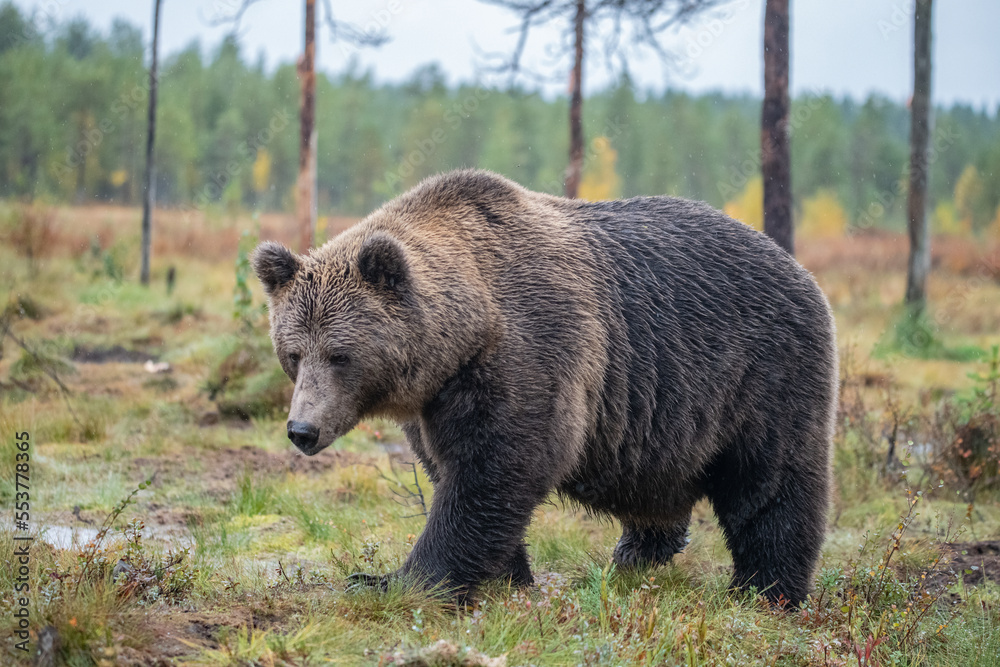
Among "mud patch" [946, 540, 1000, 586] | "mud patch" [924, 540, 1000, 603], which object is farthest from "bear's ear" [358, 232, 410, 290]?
"mud patch" [946, 540, 1000, 586]

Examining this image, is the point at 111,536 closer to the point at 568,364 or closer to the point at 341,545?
the point at 341,545

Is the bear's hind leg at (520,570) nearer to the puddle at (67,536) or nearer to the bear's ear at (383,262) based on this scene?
the bear's ear at (383,262)

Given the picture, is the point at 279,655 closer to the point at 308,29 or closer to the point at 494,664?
the point at 494,664

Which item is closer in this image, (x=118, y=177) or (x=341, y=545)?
(x=341, y=545)

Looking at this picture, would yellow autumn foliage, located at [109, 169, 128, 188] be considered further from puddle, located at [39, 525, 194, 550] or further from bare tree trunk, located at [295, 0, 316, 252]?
puddle, located at [39, 525, 194, 550]

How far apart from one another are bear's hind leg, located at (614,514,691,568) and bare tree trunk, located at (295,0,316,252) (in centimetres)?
1050

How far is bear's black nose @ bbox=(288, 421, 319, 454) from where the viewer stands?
3584mm

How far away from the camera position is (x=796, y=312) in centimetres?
484

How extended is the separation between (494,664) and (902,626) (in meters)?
2.28

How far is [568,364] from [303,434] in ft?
4.35

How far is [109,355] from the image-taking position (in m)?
12.5

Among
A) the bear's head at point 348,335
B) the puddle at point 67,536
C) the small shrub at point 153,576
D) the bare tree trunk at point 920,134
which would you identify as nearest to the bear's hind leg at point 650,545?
the bear's head at point 348,335

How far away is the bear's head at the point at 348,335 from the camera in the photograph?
3713 mm

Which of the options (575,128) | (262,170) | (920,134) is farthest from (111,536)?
(262,170)
